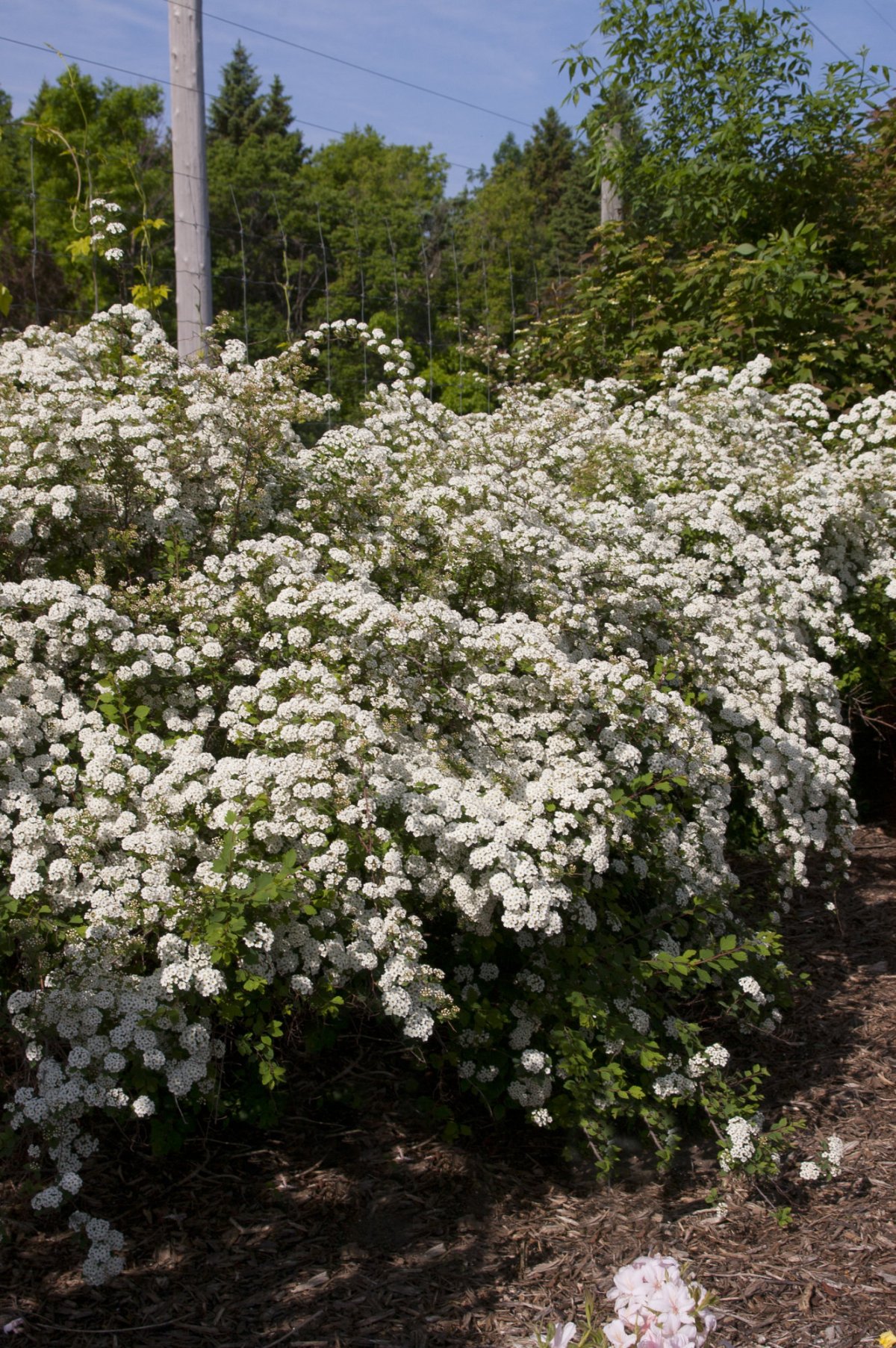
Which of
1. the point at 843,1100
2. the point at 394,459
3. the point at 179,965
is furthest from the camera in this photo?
the point at 394,459

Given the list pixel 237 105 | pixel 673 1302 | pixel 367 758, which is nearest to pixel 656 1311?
pixel 673 1302

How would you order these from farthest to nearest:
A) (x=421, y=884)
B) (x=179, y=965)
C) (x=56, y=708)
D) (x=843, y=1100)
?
(x=843, y=1100), (x=56, y=708), (x=421, y=884), (x=179, y=965)

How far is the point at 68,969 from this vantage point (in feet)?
8.42

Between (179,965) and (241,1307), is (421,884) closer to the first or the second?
(179,965)

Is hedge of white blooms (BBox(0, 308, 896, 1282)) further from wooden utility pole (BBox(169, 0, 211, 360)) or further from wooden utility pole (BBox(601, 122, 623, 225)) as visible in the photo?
wooden utility pole (BBox(601, 122, 623, 225))

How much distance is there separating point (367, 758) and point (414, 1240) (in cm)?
128

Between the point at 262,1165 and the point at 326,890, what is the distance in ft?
3.20

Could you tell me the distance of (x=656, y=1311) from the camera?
1.72 meters

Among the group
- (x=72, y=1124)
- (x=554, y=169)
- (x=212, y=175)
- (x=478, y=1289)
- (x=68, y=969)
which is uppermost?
(x=554, y=169)

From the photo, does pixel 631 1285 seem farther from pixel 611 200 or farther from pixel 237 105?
pixel 237 105

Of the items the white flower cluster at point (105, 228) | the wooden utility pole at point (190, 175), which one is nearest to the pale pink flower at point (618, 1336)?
the white flower cluster at point (105, 228)

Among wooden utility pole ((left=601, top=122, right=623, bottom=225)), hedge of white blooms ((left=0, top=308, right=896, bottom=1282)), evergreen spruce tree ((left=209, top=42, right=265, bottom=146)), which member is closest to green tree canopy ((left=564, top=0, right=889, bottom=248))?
wooden utility pole ((left=601, top=122, right=623, bottom=225))

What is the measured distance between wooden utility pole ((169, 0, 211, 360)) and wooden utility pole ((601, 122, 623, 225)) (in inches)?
155

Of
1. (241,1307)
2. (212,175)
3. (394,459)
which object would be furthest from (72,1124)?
(212,175)
